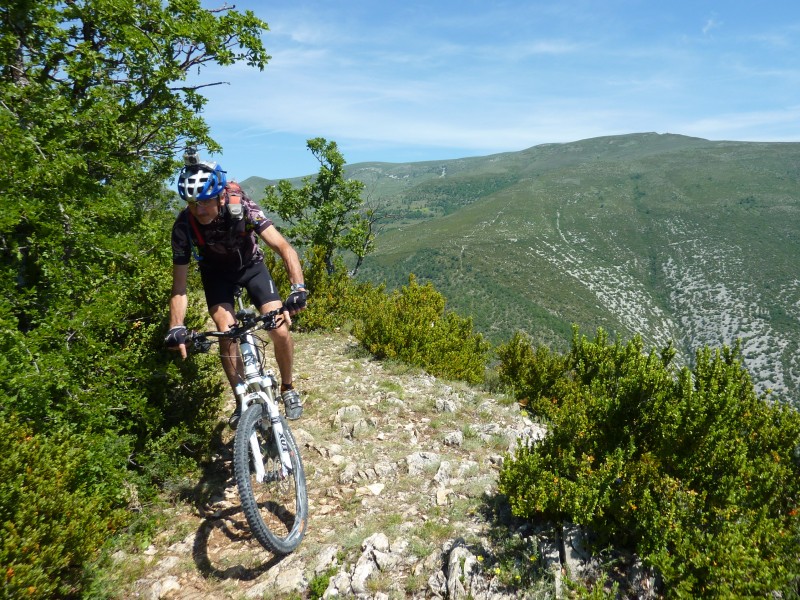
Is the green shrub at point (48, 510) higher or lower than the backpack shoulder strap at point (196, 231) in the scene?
lower

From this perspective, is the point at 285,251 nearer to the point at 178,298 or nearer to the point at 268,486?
the point at 178,298

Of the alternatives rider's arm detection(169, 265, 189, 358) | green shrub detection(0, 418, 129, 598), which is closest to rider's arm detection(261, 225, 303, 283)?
rider's arm detection(169, 265, 189, 358)

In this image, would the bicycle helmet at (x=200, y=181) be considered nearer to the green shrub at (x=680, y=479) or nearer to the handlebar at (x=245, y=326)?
the handlebar at (x=245, y=326)

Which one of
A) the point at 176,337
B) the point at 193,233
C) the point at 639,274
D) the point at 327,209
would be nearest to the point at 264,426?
the point at 176,337

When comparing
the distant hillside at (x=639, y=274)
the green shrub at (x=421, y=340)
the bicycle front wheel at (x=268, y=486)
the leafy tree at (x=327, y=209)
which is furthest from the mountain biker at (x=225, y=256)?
the distant hillside at (x=639, y=274)

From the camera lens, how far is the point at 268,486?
4.52m

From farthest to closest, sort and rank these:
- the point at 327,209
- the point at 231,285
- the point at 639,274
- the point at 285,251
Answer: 1. the point at 639,274
2. the point at 327,209
3. the point at 231,285
4. the point at 285,251

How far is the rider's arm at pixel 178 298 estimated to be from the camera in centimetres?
430

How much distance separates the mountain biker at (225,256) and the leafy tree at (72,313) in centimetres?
57

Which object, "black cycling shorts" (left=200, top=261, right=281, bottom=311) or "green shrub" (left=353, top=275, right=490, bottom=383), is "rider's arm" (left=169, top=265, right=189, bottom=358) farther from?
"green shrub" (left=353, top=275, right=490, bottom=383)

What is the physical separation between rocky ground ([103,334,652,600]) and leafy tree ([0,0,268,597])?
70 centimetres

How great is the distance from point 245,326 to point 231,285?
892 millimetres

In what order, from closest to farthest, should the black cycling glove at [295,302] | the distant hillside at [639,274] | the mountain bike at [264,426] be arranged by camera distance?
the mountain bike at [264,426], the black cycling glove at [295,302], the distant hillside at [639,274]

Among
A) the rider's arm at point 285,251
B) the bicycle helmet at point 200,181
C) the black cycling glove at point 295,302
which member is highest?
the bicycle helmet at point 200,181
